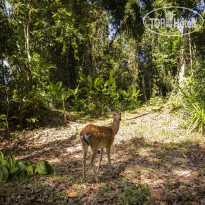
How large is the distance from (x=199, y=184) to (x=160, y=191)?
70 cm

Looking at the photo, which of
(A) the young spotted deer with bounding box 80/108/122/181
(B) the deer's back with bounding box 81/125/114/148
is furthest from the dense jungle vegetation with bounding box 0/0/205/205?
(B) the deer's back with bounding box 81/125/114/148

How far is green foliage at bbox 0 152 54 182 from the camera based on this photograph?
120 inches

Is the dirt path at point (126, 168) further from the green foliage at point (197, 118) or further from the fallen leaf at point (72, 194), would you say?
the green foliage at point (197, 118)

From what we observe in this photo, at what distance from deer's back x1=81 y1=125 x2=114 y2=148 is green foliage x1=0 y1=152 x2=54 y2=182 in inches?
39.6

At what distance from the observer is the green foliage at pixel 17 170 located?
10.00 ft

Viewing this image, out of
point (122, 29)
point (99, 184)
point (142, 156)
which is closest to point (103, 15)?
point (122, 29)

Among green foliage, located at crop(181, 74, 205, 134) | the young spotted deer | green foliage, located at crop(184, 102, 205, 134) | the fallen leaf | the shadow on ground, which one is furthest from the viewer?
green foliage, located at crop(181, 74, 205, 134)

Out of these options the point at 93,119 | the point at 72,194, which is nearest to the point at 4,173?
the point at 72,194

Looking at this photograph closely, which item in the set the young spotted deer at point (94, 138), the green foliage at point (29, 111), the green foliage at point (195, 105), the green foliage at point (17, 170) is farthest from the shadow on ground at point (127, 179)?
the green foliage at point (29, 111)

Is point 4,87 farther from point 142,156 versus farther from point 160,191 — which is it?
point 160,191

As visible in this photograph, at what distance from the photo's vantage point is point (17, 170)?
3199 mm

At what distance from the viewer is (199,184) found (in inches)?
117

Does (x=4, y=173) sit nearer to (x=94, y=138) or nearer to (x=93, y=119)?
(x=94, y=138)

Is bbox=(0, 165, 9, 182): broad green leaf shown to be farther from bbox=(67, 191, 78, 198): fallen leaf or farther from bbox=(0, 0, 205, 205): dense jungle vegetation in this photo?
bbox=(67, 191, 78, 198): fallen leaf
